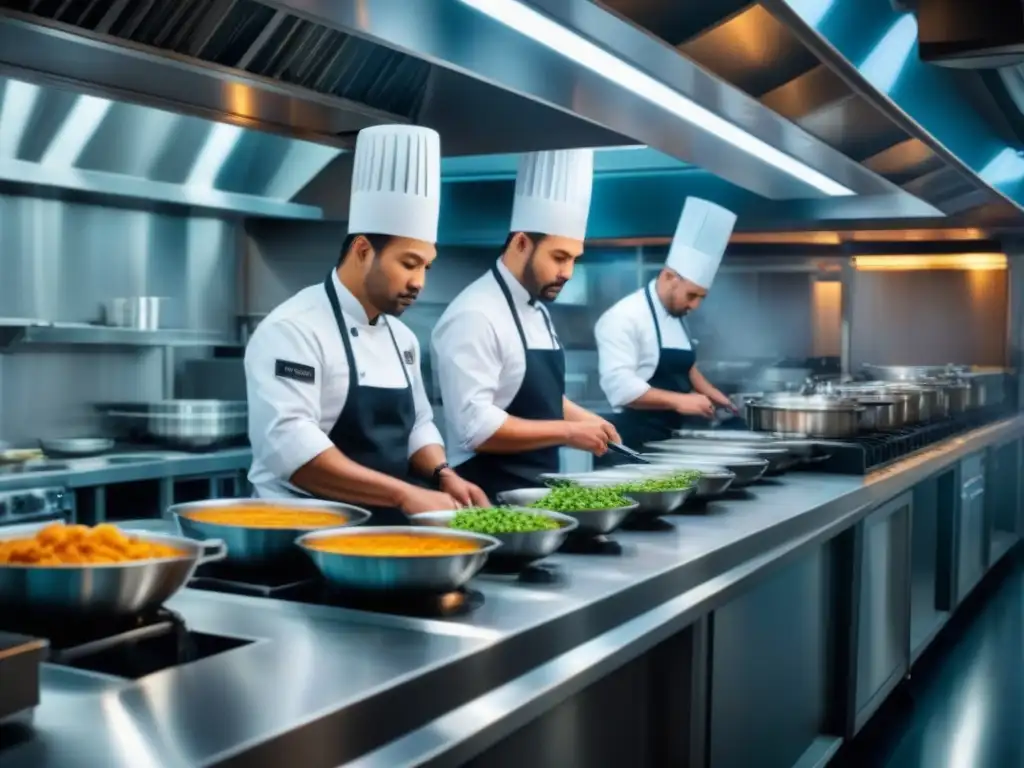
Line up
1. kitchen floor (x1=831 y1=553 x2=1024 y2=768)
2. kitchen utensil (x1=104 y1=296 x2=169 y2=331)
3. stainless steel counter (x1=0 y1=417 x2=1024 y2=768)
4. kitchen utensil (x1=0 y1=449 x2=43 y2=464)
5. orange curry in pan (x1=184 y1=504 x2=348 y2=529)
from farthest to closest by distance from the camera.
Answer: kitchen utensil (x1=104 y1=296 x2=169 y2=331) → kitchen utensil (x1=0 y1=449 x2=43 y2=464) → kitchen floor (x1=831 y1=553 x2=1024 y2=768) → orange curry in pan (x1=184 y1=504 x2=348 y2=529) → stainless steel counter (x1=0 y1=417 x2=1024 y2=768)

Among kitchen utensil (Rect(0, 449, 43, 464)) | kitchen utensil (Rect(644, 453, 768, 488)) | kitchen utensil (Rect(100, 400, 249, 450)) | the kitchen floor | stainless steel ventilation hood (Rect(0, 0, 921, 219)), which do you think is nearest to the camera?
stainless steel ventilation hood (Rect(0, 0, 921, 219))

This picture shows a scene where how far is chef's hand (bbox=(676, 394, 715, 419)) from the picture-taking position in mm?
4988

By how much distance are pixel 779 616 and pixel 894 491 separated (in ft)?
4.06

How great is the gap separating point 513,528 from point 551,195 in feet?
6.72

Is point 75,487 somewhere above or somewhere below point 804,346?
below

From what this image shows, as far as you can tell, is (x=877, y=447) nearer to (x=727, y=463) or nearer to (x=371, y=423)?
(x=727, y=463)

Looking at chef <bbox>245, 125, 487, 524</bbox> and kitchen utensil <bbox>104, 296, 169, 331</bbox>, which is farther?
kitchen utensil <bbox>104, 296, 169, 331</bbox>

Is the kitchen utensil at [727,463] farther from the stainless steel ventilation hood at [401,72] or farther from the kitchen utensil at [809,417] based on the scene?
the stainless steel ventilation hood at [401,72]

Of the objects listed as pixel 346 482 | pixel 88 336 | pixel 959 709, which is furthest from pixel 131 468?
pixel 959 709

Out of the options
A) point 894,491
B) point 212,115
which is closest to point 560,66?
point 212,115

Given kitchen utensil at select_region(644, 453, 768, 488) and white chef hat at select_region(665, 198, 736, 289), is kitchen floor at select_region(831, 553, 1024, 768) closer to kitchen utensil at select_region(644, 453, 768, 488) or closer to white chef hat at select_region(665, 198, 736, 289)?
kitchen utensil at select_region(644, 453, 768, 488)

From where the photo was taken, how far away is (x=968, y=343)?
24.2 feet

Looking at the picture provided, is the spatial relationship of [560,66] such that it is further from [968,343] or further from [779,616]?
[968,343]

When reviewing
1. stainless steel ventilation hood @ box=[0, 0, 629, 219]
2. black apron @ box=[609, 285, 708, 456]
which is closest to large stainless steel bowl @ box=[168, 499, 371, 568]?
stainless steel ventilation hood @ box=[0, 0, 629, 219]
